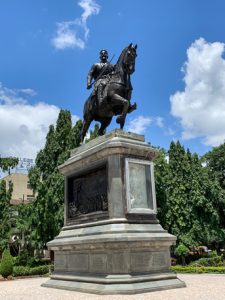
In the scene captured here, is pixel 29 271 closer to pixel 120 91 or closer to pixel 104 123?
pixel 104 123

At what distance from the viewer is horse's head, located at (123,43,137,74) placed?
1305cm

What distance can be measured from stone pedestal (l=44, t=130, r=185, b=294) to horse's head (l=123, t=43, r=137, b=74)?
2487 mm

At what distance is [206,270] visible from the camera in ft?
65.3

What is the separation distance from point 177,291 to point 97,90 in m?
7.43

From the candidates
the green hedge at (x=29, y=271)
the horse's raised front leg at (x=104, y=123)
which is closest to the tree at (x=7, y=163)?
the green hedge at (x=29, y=271)

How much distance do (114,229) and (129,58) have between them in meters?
6.08

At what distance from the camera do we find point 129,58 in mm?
13062

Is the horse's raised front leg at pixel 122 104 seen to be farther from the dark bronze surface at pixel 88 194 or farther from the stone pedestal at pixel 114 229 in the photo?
the dark bronze surface at pixel 88 194

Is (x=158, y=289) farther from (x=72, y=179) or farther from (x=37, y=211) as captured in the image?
(x=37, y=211)

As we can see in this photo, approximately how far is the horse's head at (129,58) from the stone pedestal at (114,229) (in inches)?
97.9

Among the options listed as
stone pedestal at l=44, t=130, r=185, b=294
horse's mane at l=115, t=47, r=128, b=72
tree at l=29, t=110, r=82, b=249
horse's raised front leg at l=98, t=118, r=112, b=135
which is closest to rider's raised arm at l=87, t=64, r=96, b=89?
horse's mane at l=115, t=47, r=128, b=72

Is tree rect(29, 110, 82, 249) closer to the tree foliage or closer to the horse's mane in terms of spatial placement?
the tree foliage

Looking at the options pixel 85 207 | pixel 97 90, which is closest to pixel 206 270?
pixel 85 207

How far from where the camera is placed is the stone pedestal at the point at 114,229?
1031cm
